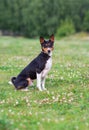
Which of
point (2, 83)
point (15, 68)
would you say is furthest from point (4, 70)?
point (2, 83)

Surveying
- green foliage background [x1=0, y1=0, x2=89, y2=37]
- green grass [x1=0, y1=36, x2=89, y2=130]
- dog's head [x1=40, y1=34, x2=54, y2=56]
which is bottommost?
green foliage background [x1=0, y1=0, x2=89, y2=37]

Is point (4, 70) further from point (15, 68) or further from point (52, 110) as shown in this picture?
point (52, 110)

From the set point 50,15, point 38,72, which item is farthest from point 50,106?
point 50,15

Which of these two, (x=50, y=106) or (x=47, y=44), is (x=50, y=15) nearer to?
(x=47, y=44)

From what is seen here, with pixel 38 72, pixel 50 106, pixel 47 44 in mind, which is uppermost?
pixel 47 44

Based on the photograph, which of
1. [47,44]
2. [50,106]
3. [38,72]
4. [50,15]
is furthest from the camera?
[50,15]

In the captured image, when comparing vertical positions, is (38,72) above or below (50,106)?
above

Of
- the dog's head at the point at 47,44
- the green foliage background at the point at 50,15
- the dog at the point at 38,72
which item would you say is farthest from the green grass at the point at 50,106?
the green foliage background at the point at 50,15

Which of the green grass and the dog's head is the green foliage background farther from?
the dog's head

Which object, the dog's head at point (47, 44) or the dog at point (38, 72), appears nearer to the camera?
the dog's head at point (47, 44)

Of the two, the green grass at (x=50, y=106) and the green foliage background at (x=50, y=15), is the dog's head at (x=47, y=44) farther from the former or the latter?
the green foliage background at (x=50, y=15)

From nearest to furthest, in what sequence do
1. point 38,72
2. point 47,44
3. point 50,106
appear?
point 50,106
point 47,44
point 38,72

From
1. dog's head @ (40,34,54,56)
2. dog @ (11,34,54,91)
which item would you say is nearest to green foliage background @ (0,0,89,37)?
dog @ (11,34,54,91)

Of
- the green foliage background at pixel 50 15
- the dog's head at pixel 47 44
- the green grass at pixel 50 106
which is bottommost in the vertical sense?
the green foliage background at pixel 50 15
